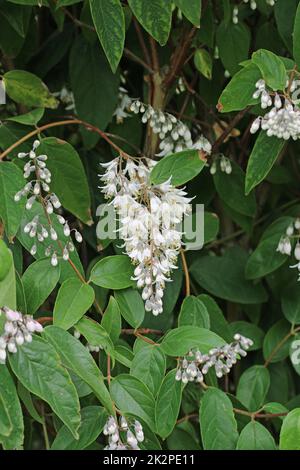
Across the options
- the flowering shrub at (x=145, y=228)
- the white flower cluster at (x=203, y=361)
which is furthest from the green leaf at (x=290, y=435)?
the white flower cluster at (x=203, y=361)

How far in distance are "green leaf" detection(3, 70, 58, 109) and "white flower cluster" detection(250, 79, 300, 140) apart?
1.33ft

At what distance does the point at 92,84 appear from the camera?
1.47 m

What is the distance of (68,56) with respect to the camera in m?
1.66

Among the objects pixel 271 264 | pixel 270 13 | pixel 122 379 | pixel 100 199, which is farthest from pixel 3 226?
pixel 270 13

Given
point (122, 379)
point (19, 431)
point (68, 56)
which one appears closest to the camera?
point (19, 431)

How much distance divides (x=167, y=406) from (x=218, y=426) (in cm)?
10

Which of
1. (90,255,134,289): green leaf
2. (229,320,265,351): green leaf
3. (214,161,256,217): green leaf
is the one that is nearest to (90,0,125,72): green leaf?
(90,255,134,289): green leaf

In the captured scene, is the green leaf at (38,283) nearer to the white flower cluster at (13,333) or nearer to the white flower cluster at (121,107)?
the white flower cluster at (13,333)

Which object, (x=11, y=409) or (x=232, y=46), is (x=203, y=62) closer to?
(x=232, y=46)

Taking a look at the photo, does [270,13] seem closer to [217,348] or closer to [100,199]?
[100,199]
